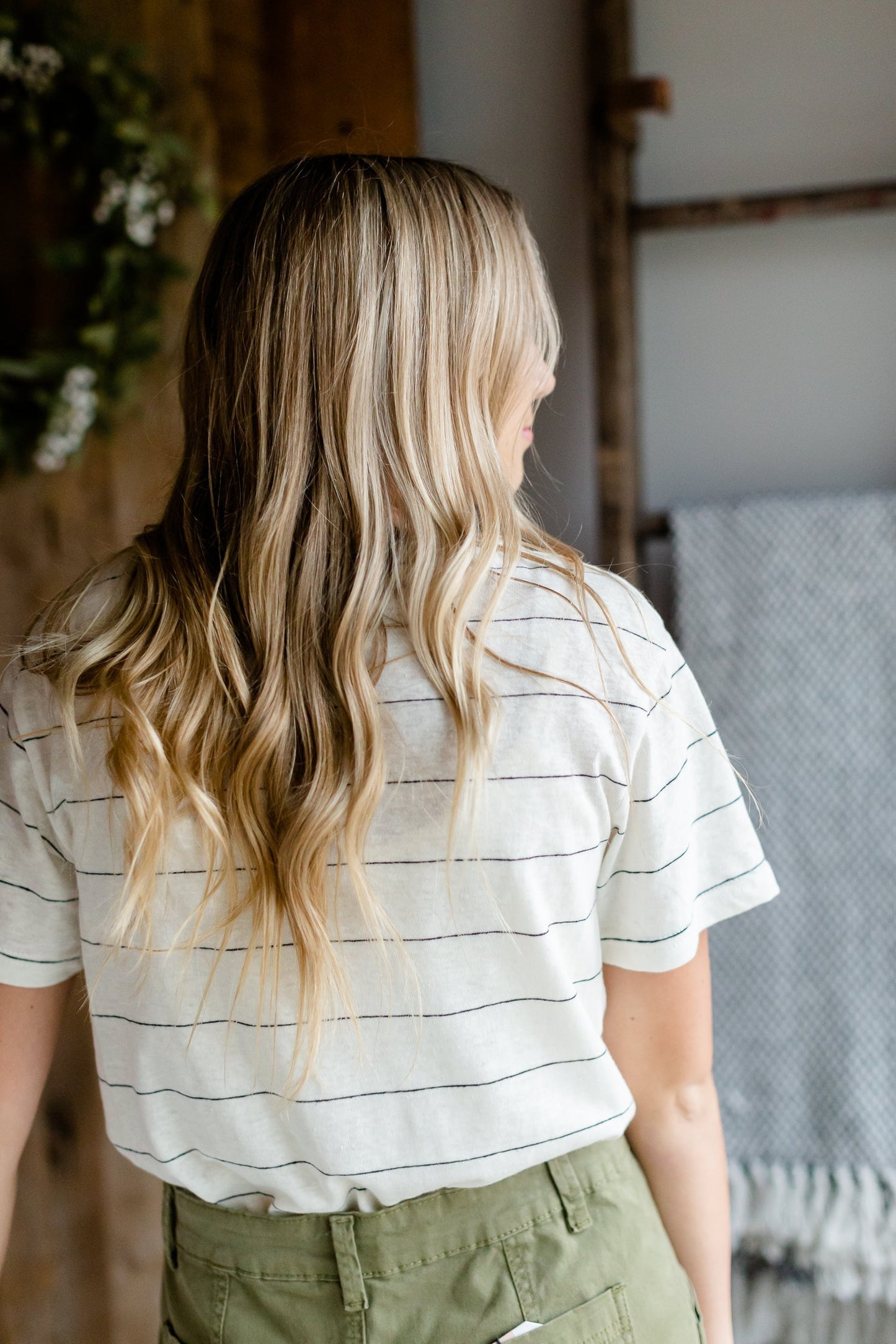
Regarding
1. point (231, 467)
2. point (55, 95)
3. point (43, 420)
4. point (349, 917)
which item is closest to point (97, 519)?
point (43, 420)

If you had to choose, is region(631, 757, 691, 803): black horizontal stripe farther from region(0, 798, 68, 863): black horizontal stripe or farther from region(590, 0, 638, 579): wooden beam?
region(590, 0, 638, 579): wooden beam

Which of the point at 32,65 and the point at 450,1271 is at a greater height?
the point at 32,65

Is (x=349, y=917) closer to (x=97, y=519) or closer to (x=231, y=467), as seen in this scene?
(x=231, y=467)

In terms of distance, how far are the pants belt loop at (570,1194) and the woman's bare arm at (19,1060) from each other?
13.1 inches

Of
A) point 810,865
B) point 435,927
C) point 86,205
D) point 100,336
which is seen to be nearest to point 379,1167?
point 435,927

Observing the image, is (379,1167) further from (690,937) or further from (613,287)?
(613,287)

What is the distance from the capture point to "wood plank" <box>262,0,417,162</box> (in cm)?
114

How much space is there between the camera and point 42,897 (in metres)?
0.65

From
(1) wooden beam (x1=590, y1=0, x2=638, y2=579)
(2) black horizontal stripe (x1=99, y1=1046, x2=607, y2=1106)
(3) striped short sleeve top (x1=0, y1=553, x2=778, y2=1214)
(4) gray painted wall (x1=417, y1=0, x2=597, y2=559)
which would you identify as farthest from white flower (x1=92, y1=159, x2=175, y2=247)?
(2) black horizontal stripe (x1=99, y1=1046, x2=607, y2=1106)

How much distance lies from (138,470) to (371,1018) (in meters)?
0.90

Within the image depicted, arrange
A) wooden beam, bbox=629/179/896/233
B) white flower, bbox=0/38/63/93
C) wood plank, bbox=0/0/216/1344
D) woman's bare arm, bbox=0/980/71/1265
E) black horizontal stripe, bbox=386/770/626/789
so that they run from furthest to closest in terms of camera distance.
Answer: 1. wood plank, bbox=0/0/216/1344
2. white flower, bbox=0/38/63/93
3. wooden beam, bbox=629/179/896/233
4. woman's bare arm, bbox=0/980/71/1265
5. black horizontal stripe, bbox=386/770/626/789

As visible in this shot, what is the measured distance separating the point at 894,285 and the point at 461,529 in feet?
2.32

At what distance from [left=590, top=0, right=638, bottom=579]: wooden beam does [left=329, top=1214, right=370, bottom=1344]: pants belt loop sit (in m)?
0.66

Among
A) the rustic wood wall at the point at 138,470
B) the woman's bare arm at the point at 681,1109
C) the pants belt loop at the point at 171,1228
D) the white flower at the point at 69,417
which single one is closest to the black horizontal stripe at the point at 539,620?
the woman's bare arm at the point at 681,1109
